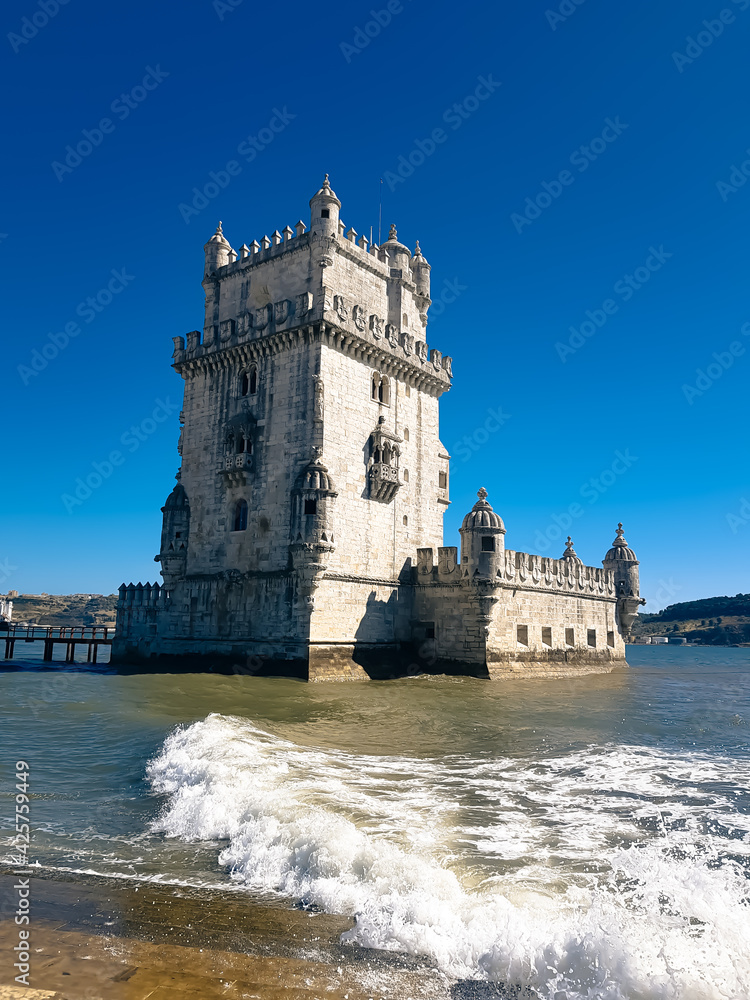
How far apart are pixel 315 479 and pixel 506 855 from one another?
68.7 ft

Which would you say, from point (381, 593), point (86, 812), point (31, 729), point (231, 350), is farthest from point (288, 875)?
point (231, 350)

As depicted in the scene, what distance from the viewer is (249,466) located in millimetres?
30359

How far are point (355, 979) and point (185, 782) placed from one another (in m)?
6.09

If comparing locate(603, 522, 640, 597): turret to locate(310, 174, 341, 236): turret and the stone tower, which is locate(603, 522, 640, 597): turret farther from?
locate(310, 174, 341, 236): turret

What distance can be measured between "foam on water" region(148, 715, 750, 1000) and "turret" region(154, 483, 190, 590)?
66.7 ft

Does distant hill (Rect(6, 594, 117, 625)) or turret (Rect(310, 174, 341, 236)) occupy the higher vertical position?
turret (Rect(310, 174, 341, 236))

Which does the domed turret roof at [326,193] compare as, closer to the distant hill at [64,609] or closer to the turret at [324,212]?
the turret at [324,212]

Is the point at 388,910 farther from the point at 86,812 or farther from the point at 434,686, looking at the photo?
the point at 434,686

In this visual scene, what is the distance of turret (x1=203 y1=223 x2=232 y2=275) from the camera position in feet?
115

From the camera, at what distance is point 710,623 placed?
145 metres

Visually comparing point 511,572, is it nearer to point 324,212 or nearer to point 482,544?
point 482,544

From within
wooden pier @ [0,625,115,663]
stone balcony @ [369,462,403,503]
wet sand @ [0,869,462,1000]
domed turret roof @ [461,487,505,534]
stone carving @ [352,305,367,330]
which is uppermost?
stone carving @ [352,305,367,330]

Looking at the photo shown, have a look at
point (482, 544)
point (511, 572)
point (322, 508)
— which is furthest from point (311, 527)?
point (511, 572)

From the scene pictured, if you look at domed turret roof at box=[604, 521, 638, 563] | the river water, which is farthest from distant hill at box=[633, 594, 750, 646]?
the river water
